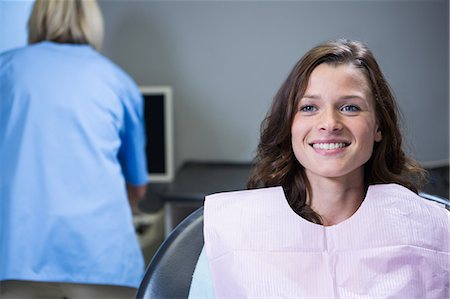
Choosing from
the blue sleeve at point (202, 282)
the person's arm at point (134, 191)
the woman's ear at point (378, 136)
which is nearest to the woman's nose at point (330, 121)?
the woman's ear at point (378, 136)

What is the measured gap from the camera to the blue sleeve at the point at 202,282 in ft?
3.07

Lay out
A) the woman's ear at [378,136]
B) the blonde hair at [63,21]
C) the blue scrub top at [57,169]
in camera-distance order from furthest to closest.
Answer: the blonde hair at [63,21] < the blue scrub top at [57,169] < the woman's ear at [378,136]

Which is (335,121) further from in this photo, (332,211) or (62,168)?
(62,168)

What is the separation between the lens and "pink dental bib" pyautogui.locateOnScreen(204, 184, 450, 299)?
0.88 metres

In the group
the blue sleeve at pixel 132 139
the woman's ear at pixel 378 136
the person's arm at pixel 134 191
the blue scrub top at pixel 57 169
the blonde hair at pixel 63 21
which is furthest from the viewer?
the person's arm at pixel 134 191

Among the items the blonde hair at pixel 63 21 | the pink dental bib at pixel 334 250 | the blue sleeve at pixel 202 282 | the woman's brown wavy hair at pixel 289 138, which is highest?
the blonde hair at pixel 63 21

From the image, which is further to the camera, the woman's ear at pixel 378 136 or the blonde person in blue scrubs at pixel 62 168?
the blonde person in blue scrubs at pixel 62 168

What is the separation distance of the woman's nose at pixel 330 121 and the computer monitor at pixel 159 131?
5.89 feet

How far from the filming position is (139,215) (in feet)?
8.54

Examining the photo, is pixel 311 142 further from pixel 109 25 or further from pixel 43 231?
pixel 109 25

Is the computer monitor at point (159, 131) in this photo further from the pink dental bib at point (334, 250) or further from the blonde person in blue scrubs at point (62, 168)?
the pink dental bib at point (334, 250)

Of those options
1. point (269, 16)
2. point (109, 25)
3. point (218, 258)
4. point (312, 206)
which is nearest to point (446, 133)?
point (269, 16)

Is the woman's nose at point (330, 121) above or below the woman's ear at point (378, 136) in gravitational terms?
above

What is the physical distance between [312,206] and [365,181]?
0.37 feet
